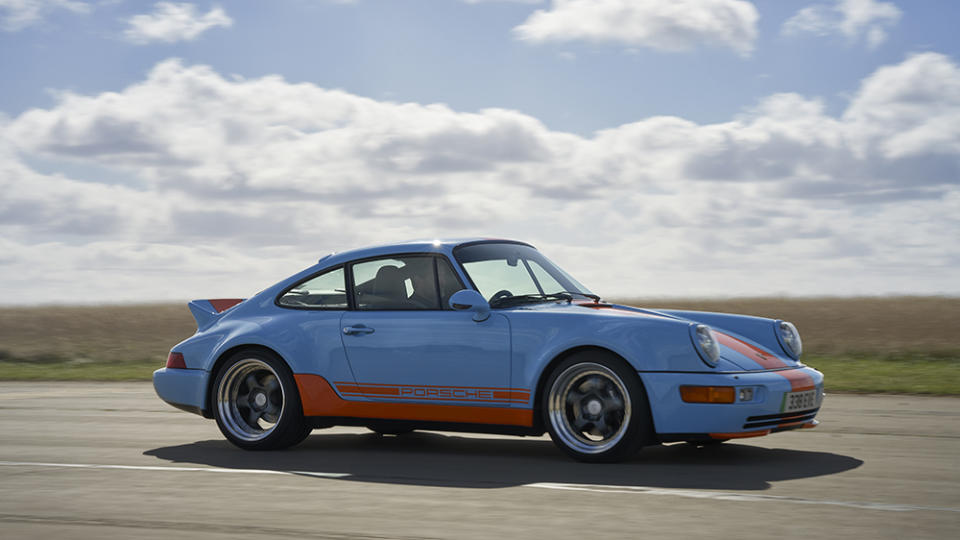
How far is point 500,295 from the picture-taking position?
7.38m

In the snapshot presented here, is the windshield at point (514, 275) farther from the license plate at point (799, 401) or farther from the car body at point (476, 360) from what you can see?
the license plate at point (799, 401)

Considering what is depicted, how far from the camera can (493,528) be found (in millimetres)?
4855

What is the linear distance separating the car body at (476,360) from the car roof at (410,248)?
0.02m

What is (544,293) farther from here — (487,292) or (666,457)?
(666,457)

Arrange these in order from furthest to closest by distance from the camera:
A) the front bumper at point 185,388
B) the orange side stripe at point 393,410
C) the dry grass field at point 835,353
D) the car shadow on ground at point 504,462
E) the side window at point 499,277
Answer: the dry grass field at point 835,353
the front bumper at point 185,388
the side window at point 499,277
the orange side stripe at point 393,410
the car shadow on ground at point 504,462

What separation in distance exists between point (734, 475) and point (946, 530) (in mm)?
1680

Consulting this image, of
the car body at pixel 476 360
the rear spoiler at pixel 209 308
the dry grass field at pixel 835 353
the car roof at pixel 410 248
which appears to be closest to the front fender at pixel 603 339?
the car body at pixel 476 360

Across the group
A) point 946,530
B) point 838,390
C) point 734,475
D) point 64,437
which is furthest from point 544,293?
point 838,390

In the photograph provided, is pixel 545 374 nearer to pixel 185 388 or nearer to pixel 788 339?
pixel 788 339

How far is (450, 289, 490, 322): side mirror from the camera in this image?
7012 millimetres

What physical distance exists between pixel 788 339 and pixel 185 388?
4.50 metres

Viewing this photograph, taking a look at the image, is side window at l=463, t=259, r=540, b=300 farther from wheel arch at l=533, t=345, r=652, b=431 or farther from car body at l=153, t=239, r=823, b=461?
wheel arch at l=533, t=345, r=652, b=431

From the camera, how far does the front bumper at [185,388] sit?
8.13 metres

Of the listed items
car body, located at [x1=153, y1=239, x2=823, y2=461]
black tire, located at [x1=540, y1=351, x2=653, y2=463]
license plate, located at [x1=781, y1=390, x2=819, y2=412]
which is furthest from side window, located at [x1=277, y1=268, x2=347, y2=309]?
license plate, located at [x1=781, y1=390, x2=819, y2=412]
